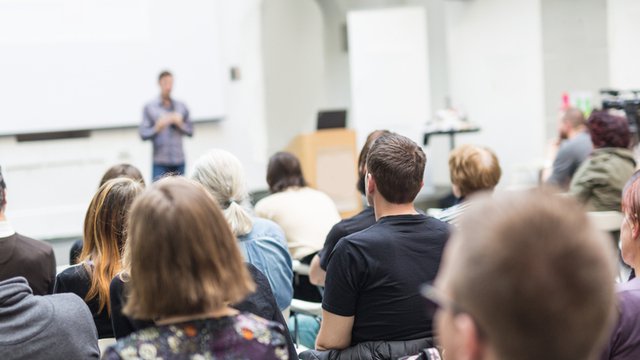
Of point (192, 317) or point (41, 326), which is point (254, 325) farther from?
point (41, 326)

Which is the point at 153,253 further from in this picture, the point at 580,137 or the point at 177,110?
the point at 177,110

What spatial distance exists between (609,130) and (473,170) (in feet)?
5.26

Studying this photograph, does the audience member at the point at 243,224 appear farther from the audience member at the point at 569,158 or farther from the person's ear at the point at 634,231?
the audience member at the point at 569,158

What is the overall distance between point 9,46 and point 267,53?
9.00 ft

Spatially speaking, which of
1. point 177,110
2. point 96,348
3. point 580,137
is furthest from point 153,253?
point 177,110

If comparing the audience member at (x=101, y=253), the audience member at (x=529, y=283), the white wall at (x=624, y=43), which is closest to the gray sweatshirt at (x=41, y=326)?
the audience member at (x=101, y=253)

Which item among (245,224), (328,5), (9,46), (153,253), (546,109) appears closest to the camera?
(153,253)

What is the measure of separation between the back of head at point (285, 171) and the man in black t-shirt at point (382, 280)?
1768 mm

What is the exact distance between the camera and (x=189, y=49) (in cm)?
803

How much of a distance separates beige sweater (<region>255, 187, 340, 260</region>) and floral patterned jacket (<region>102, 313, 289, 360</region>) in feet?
8.03

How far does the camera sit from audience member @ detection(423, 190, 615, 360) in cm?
88

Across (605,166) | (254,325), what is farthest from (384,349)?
(605,166)

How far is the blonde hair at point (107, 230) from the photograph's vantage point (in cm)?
241

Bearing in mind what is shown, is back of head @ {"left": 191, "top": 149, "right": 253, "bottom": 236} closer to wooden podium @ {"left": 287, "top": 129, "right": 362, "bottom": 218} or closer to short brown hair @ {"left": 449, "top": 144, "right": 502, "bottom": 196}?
short brown hair @ {"left": 449, "top": 144, "right": 502, "bottom": 196}
